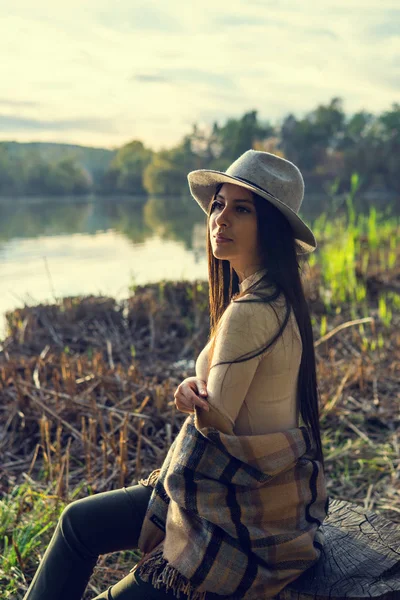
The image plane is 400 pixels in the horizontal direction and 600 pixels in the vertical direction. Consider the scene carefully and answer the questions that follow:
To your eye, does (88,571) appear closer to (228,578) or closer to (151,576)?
(151,576)

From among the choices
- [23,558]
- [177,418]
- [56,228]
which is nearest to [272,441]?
[23,558]

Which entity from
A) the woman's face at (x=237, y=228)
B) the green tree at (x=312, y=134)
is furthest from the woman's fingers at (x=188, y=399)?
the green tree at (x=312, y=134)

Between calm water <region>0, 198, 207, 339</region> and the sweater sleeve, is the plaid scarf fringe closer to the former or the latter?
the sweater sleeve

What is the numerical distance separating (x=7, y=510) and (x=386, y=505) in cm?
172

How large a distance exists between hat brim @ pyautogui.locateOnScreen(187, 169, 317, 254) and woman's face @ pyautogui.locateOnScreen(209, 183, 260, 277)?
44mm

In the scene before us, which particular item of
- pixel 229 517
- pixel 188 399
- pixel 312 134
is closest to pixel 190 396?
pixel 188 399

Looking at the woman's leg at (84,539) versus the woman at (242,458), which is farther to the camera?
the woman's leg at (84,539)

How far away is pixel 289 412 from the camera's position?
187 cm

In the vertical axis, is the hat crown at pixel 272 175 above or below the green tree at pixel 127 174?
below

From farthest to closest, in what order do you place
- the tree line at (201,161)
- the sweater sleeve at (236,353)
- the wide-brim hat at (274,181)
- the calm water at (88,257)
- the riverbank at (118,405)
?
the tree line at (201,161), the calm water at (88,257), the riverbank at (118,405), the wide-brim hat at (274,181), the sweater sleeve at (236,353)

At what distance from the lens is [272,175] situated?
6.16ft

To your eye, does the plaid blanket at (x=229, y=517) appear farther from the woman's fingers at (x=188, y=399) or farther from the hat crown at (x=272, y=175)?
the hat crown at (x=272, y=175)

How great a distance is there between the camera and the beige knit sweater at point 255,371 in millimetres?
1722

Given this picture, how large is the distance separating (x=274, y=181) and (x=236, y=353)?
52 cm
